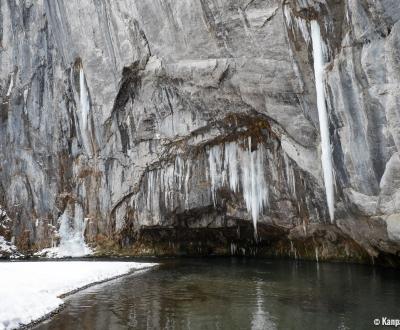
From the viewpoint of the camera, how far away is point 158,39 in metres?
26.0

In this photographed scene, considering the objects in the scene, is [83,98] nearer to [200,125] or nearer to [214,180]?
[200,125]

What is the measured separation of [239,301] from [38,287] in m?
6.27

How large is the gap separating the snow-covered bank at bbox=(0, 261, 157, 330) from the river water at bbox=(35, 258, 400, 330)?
51cm

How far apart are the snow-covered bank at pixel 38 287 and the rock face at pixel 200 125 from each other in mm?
9934

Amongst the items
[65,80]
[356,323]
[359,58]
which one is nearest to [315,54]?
[359,58]

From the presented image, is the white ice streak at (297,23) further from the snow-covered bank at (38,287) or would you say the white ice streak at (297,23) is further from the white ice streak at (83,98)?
the white ice streak at (83,98)

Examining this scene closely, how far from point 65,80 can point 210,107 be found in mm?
13737

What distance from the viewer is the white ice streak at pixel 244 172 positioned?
86.8 feet

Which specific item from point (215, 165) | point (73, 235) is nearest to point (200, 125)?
point (215, 165)

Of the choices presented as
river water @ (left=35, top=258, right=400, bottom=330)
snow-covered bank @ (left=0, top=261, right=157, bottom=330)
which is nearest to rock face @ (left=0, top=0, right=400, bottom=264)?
river water @ (left=35, top=258, right=400, bottom=330)

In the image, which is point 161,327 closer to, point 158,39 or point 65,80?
point 158,39

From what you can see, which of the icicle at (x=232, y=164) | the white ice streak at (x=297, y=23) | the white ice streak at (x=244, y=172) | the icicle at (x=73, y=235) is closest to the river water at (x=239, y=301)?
the white ice streak at (x=244, y=172)

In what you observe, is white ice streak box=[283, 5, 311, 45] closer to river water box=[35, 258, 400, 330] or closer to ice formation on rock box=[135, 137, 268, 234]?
ice formation on rock box=[135, 137, 268, 234]

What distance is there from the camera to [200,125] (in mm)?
26781
